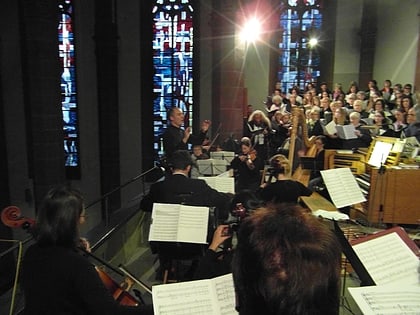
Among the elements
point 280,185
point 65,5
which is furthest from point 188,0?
point 280,185

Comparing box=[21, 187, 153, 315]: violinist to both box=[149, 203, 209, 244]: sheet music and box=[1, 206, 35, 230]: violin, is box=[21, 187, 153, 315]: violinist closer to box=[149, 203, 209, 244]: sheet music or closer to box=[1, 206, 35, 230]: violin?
box=[1, 206, 35, 230]: violin

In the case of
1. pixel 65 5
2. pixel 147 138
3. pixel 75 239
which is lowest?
pixel 147 138

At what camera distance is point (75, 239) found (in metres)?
2.69

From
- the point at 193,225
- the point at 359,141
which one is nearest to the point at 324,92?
the point at 359,141

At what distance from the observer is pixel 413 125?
292 inches

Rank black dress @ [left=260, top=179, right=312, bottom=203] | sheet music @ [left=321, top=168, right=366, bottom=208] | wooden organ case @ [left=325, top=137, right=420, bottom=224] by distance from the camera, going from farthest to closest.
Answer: wooden organ case @ [left=325, top=137, right=420, bottom=224]
black dress @ [left=260, top=179, right=312, bottom=203]
sheet music @ [left=321, top=168, right=366, bottom=208]

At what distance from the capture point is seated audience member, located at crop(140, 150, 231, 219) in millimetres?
4504

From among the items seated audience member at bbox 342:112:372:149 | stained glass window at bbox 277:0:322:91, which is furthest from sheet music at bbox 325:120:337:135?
stained glass window at bbox 277:0:322:91

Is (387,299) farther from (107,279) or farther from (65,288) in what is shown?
(107,279)

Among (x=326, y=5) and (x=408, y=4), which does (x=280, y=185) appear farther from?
(x=326, y=5)

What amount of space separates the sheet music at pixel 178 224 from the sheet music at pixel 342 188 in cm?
127

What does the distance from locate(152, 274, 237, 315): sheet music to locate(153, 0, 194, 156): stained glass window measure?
436 inches

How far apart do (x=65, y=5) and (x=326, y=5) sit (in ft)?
29.2

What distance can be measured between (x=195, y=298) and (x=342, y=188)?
8.19ft
